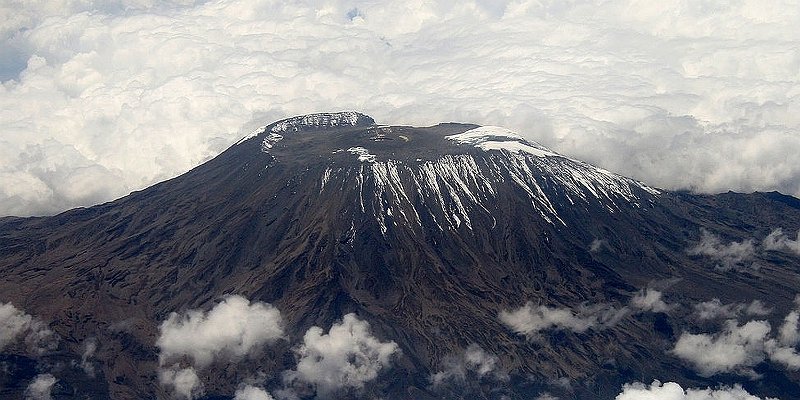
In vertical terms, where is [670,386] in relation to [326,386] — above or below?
below

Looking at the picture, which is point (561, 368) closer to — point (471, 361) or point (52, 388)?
point (471, 361)

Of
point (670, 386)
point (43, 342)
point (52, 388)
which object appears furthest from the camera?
point (43, 342)

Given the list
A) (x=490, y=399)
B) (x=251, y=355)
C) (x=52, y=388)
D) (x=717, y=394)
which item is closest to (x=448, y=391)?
(x=490, y=399)

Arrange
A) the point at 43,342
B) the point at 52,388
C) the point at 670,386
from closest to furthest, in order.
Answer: the point at 670,386, the point at 52,388, the point at 43,342

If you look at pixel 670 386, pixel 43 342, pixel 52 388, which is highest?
pixel 43 342

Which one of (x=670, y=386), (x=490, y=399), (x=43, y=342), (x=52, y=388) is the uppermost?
(x=43, y=342)

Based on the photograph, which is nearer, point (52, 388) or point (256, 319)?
point (52, 388)

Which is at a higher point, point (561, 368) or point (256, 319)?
point (256, 319)

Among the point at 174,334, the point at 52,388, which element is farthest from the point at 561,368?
the point at 52,388

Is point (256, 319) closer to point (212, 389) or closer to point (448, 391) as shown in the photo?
point (212, 389)

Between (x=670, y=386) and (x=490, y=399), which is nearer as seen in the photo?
(x=670, y=386)
